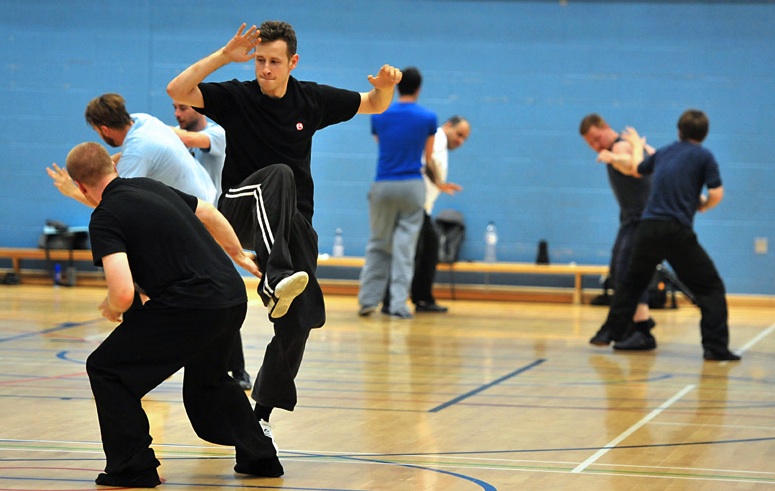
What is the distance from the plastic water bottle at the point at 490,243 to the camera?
41.2 ft

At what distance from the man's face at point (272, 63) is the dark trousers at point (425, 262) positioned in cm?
657

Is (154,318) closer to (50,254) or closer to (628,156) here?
(628,156)

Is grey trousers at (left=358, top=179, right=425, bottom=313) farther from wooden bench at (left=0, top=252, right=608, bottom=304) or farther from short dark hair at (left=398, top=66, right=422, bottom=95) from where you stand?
wooden bench at (left=0, top=252, right=608, bottom=304)

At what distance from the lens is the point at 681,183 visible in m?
8.10

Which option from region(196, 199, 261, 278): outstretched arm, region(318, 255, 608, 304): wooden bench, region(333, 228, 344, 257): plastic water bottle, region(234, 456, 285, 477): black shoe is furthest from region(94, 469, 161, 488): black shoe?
region(333, 228, 344, 257): plastic water bottle

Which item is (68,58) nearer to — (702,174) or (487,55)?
(487,55)

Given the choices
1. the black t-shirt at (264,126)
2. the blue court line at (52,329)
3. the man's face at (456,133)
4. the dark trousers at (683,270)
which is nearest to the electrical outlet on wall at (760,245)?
the man's face at (456,133)

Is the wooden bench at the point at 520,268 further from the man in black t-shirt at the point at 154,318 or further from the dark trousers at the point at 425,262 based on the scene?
the man in black t-shirt at the point at 154,318

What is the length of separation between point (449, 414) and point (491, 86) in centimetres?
749

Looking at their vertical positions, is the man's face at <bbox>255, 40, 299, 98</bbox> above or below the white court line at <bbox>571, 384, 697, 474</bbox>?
above

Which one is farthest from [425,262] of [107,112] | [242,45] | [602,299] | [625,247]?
[242,45]

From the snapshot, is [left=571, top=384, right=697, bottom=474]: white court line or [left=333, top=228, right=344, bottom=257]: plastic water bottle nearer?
[left=571, top=384, right=697, bottom=474]: white court line

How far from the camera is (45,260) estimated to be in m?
13.2

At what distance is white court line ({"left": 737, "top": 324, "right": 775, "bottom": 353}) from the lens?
29.0 feet
